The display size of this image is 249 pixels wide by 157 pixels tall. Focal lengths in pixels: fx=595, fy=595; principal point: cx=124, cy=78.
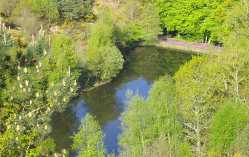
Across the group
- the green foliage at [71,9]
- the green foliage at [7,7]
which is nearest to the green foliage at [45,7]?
the green foliage at [71,9]

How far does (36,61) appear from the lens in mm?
61156

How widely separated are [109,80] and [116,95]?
4.43 metres

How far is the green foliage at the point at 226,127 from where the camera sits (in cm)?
3991

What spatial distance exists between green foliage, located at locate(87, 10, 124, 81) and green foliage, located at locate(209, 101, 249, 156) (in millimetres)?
30447

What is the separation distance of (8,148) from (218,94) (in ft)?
63.9

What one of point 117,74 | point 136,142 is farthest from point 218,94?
point 117,74

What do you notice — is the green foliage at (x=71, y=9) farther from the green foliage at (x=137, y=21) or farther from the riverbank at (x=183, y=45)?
the riverbank at (x=183, y=45)

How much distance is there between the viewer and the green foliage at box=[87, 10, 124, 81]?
6919 cm

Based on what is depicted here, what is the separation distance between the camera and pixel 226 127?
131 feet

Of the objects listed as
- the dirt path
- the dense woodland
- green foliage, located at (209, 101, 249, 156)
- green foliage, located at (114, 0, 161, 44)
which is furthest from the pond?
green foliage, located at (209, 101, 249, 156)

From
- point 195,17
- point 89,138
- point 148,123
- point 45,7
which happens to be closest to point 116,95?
point 45,7

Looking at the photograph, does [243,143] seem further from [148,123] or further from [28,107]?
[28,107]

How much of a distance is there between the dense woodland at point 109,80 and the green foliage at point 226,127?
0.22ft

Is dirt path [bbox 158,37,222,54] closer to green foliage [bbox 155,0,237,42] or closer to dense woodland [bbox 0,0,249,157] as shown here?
green foliage [bbox 155,0,237,42]
